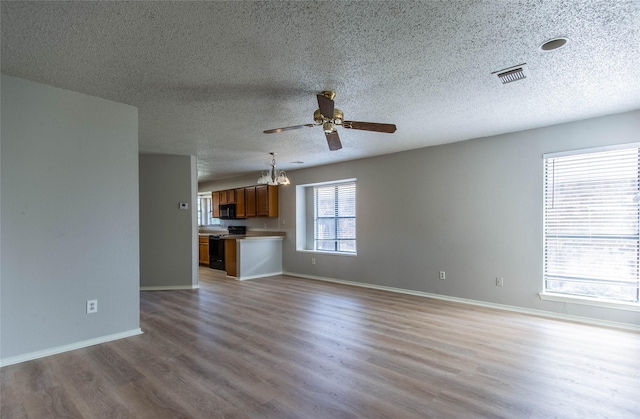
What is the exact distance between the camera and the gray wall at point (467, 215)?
401 centimetres

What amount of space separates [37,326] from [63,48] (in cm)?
223

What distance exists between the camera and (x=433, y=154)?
5.08m

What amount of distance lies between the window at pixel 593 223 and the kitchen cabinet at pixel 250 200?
5.77m

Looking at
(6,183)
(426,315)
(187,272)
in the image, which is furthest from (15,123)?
(426,315)

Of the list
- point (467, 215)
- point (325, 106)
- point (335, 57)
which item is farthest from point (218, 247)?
point (335, 57)

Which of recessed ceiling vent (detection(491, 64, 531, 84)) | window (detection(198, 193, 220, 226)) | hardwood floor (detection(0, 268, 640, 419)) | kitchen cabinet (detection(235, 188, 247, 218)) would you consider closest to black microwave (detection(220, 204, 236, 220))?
kitchen cabinet (detection(235, 188, 247, 218))

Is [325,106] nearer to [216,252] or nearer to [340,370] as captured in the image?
[340,370]

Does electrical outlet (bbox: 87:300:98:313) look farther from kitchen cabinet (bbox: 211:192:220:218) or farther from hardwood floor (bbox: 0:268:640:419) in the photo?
kitchen cabinet (bbox: 211:192:220:218)

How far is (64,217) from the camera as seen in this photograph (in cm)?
292

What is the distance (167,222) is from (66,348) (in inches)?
115

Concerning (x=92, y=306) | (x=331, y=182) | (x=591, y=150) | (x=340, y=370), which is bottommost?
(x=340, y=370)

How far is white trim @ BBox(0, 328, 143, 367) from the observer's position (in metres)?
2.63

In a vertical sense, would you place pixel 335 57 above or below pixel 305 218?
above

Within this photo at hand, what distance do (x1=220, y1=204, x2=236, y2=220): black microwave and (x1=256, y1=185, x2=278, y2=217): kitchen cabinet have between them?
3.77ft
